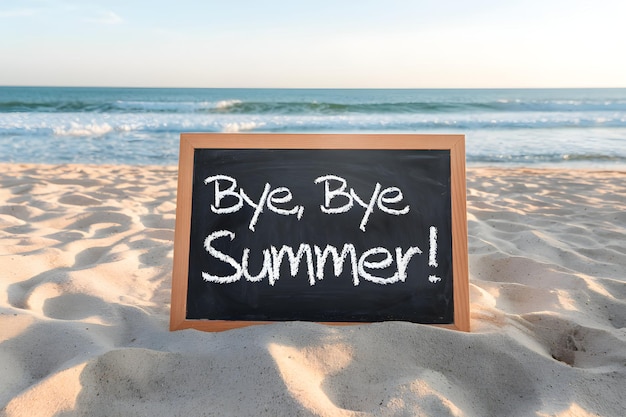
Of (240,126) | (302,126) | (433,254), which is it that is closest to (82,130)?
(240,126)

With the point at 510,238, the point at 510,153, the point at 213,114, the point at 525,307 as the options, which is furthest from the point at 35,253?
the point at 213,114

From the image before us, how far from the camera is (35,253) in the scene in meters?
2.27

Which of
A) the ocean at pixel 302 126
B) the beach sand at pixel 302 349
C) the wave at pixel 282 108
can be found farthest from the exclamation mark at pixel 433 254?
the wave at pixel 282 108

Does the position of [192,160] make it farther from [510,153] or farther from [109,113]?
[109,113]

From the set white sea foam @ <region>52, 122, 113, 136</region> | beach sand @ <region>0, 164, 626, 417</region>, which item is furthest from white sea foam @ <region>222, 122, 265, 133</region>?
beach sand @ <region>0, 164, 626, 417</region>

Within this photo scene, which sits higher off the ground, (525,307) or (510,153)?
(510,153)

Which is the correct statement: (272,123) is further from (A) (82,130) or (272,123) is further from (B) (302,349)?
(B) (302,349)

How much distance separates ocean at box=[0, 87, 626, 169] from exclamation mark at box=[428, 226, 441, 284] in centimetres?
548

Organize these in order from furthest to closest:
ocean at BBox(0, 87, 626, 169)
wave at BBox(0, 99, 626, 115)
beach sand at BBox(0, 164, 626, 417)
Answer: wave at BBox(0, 99, 626, 115), ocean at BBox(0, 87, 626, 169), beach sand at BBox(0, 164, 626, 417)

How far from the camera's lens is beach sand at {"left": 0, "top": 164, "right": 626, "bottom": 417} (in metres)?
1.18

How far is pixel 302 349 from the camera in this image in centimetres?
137

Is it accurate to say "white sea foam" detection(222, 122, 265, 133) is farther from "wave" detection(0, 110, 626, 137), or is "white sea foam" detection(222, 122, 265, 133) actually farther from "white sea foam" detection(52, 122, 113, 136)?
"white sea foam" detection(52, 122, 113, 136)

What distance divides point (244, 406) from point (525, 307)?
1.13 metres

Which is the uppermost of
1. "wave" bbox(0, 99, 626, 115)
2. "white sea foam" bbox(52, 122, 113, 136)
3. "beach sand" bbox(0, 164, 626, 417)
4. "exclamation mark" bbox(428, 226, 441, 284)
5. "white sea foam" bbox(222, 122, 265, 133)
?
"wave" bbox(0, 99, 626, 115)
